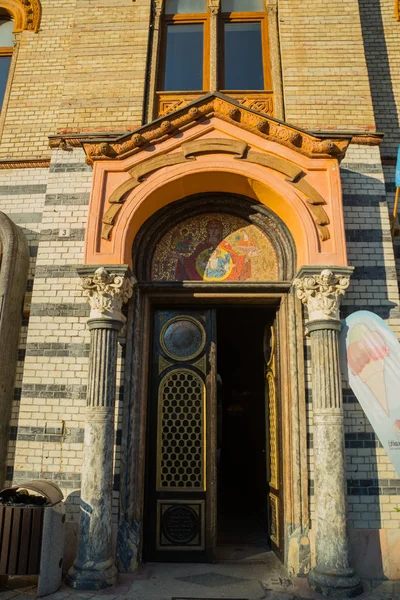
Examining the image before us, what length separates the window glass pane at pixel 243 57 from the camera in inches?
302

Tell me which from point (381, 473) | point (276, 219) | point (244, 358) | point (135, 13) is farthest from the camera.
Result: point (244, 358)

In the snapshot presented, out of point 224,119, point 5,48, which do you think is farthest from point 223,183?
point 5,48

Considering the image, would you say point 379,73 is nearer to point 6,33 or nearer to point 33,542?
point 6,33

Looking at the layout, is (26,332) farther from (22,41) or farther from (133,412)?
(22,41)

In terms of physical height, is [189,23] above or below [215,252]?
above

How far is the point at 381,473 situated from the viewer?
5.64 metres

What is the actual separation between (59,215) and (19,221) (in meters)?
0.87

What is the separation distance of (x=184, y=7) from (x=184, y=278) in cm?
507

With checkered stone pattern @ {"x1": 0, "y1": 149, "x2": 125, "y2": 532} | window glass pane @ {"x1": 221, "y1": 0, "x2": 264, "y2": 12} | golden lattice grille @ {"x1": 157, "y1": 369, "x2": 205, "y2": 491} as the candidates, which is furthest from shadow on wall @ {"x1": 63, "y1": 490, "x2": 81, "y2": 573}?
window glass pane @ {"x1": 221, "y1": 0, "x2": 264, "y2": 12}

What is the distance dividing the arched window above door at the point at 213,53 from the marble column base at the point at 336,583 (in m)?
6.17

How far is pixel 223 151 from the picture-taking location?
623 centimetres

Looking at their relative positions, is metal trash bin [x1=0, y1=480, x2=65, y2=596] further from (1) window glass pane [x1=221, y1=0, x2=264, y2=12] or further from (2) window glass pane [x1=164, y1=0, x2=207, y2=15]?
(1) window glass pane [x1=221, y1=0, x2=264, y2=12]

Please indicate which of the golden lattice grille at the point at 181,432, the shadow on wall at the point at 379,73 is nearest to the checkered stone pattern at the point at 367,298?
the shadow on wall at the point at 379,73

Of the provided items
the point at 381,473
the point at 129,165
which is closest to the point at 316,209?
the point at 129,165
